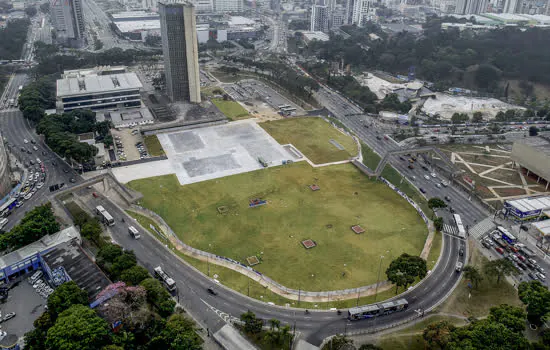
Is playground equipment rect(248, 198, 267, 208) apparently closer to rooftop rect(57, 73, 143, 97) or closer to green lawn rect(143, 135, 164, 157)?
green lawn rect(143, 135, 164, 157)

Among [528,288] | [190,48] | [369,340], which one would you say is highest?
[190,48]

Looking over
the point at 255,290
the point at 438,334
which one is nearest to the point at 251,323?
the point at 255,290

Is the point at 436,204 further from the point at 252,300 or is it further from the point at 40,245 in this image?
the point at 40,245

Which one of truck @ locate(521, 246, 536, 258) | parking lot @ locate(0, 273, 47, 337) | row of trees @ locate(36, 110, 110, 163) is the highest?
row of trees @ locate(36, 110, 110, 163)

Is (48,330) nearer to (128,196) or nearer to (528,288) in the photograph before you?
(128,196)

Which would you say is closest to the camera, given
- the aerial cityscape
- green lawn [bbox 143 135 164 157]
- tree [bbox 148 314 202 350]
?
tree [bbox 148 314 202 350]

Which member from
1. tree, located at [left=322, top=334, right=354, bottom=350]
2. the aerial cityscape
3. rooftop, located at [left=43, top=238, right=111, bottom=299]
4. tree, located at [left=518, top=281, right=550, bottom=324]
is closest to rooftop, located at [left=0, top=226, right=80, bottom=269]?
the aerial cityscape

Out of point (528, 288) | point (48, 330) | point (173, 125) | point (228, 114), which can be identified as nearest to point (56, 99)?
point (173, 125)
